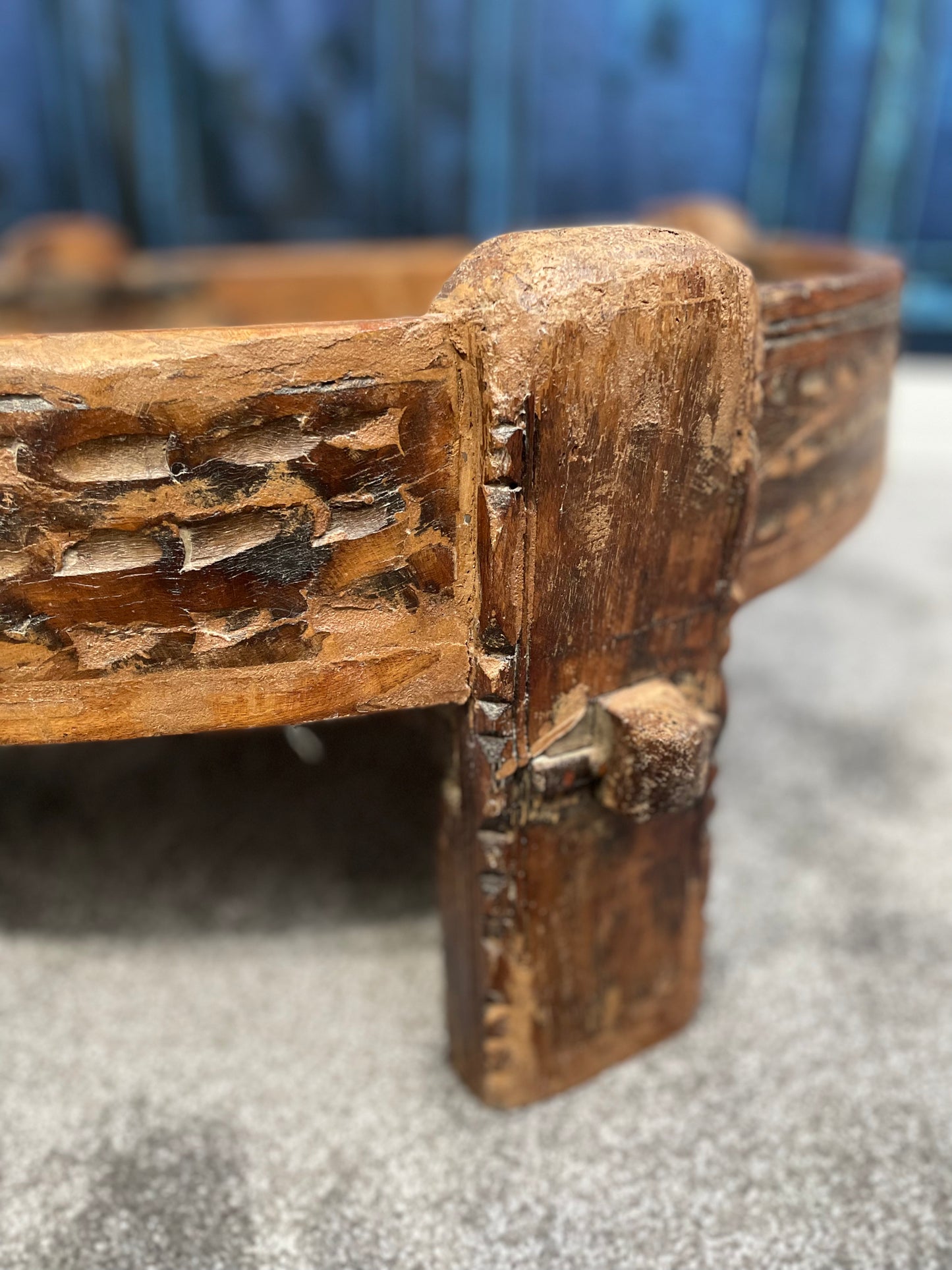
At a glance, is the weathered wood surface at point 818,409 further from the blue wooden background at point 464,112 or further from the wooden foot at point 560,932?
the blue wooden background at point 464,112

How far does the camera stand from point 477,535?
2.16ft

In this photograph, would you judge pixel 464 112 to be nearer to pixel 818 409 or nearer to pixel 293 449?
pixel 818 409

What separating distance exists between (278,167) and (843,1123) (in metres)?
2.03

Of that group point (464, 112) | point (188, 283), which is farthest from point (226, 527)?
point (464, 112)

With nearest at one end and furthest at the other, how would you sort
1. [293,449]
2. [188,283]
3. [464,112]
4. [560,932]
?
[293,449] → [560,932] → [188,283] → [464,112]

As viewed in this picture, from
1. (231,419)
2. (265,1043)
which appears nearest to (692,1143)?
(265,1043)

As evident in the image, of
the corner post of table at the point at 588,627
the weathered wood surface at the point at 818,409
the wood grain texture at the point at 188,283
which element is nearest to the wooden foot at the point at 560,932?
the corner post of table at the point at 588,627

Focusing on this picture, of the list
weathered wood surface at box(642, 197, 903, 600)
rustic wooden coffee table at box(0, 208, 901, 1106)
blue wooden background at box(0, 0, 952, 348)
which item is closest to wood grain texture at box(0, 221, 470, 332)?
blue wooden background at box(0, 0, 952, 348)

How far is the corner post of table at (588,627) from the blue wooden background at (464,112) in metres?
1.71

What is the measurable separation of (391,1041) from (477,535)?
1.81ft

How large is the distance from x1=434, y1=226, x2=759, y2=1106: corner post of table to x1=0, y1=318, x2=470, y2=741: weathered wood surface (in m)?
0.04

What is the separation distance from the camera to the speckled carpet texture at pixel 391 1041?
78 centimetres

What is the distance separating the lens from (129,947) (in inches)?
42.7

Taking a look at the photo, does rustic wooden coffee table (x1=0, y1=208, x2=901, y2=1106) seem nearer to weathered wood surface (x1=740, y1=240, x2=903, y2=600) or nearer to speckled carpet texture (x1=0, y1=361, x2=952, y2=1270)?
weathered wood surface (x1=740, y1=240, x2=903, y2=600)
